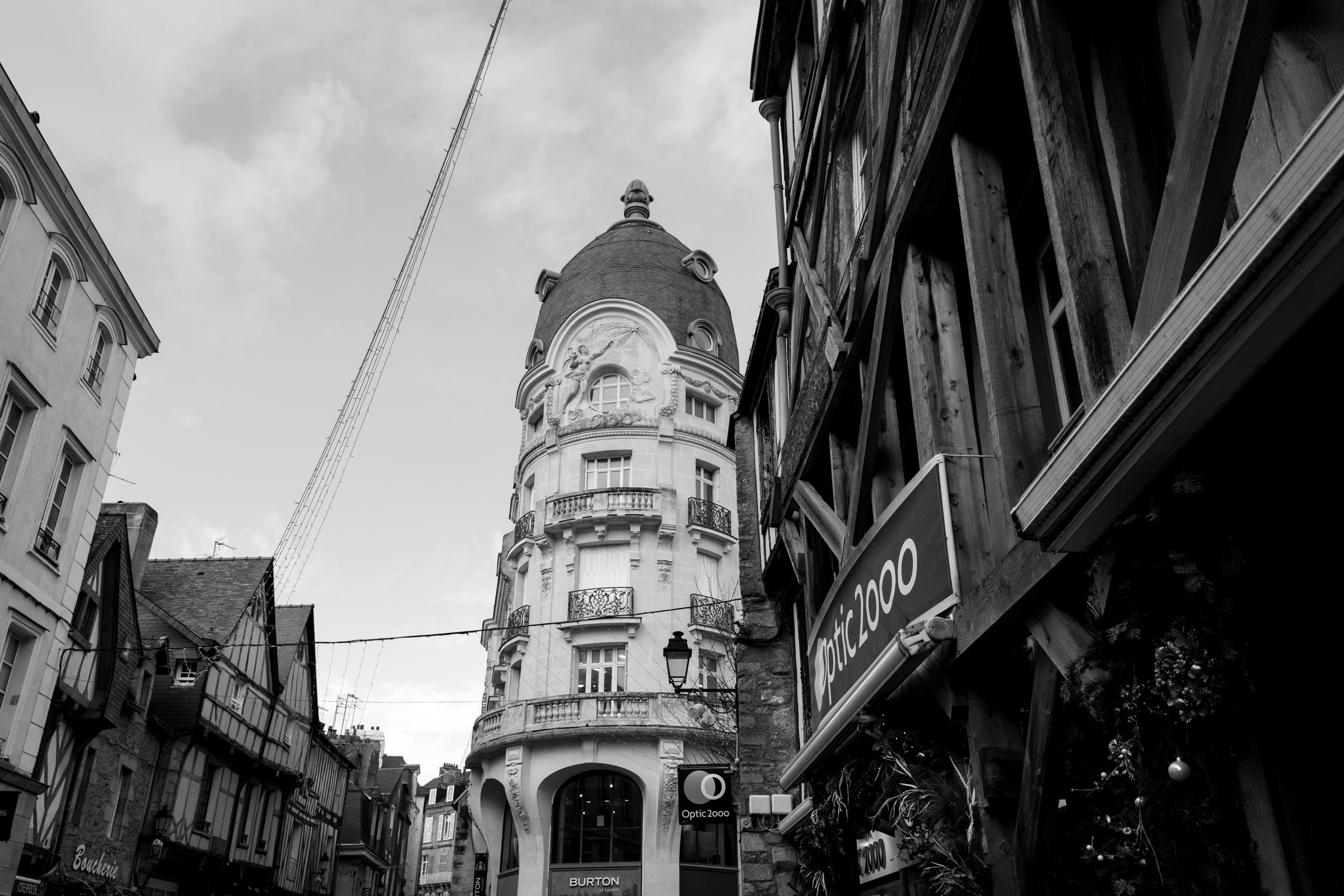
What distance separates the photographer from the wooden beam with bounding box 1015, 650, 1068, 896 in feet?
11.4

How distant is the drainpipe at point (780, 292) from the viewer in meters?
10.7

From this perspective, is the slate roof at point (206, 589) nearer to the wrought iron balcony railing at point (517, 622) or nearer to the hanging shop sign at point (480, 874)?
the wrought iron balcony railing at point (517, 622)

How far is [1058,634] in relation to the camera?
3.45 metres

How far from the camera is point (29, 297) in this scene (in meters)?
14.6

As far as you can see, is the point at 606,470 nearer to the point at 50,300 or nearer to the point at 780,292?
the point at 50,300

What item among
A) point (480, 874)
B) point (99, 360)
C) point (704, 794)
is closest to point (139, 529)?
point (99, 360)

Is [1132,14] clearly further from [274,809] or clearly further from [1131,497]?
[274,809]

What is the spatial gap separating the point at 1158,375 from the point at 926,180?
2.98 metres

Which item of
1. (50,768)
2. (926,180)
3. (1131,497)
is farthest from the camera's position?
(50,768)

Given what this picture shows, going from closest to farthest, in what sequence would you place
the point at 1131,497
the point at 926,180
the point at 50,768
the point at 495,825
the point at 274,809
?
1. the point at 1131,497
2. the point at 926,180
3. the point at 50,768
4. the point at 495,825
5. the point at 274,809

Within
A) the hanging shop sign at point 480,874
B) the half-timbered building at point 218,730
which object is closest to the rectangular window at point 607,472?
the half-timbered building at point 218,730

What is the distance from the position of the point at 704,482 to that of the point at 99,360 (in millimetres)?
19052

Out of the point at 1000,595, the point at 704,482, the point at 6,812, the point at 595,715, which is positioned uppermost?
the point at 704,482

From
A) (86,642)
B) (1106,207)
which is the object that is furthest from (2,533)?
(1106,207)
